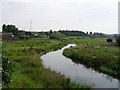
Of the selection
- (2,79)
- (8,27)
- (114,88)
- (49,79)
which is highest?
(8,27)

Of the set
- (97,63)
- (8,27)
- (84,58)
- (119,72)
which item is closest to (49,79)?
(119,72)

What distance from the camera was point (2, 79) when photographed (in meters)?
9.52

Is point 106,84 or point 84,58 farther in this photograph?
point 84,58

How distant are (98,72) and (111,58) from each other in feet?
12.3

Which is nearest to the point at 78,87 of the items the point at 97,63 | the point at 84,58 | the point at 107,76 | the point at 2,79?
the point at 2,79

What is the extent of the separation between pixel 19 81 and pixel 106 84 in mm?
10248

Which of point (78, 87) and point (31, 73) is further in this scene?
point (31, 73)

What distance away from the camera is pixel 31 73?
672 inches

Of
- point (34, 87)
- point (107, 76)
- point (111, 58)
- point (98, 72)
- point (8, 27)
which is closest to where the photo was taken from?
point (34, 87)

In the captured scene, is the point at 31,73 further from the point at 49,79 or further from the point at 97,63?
the point at 97,63

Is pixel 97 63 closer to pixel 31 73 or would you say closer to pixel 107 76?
pixel 107 76

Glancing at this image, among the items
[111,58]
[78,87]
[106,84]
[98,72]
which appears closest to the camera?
[78,87]

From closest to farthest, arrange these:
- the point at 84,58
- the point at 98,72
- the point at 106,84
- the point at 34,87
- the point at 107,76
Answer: the point at 34,87 < the point at 106,84 < the point at 107,76 < the point at 98,72 < the point at 84,58

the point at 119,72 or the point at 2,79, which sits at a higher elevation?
the point at 2,79
